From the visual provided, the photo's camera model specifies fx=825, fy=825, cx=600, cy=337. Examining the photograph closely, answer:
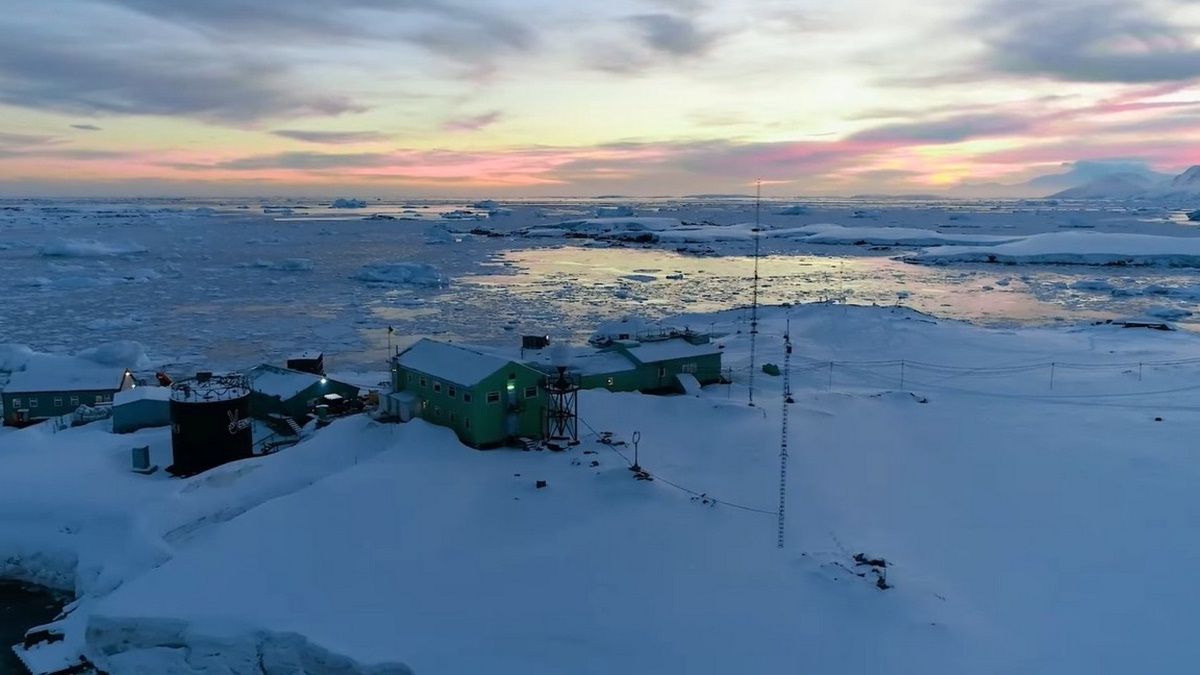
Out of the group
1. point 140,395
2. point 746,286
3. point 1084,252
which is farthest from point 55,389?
point 1084,252

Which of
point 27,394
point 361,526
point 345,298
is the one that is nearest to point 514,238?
point 345,298

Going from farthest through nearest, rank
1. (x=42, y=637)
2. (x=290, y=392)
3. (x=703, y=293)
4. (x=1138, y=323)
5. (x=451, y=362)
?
(x=703, y=293)
(x=1138, y=323)
(x=290, y=392)
(x=451, y=362)
(x=42, y=637)

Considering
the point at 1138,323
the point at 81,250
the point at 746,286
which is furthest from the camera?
the point at 81,250

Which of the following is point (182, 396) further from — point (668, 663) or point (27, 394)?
point (668, 663)

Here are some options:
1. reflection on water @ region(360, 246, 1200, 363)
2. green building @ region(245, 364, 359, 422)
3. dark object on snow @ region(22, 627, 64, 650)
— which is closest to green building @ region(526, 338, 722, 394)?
green building @ region(245, 364, 359, 422)

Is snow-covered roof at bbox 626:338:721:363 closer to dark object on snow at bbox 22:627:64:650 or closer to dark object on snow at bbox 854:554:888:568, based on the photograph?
dark object on snow at bbox 854:554:888:568

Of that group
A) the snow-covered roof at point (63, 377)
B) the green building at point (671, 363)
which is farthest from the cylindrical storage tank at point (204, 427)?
the green building at point (671, 363)

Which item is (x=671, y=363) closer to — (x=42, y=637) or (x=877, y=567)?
(x=877, y=567)
